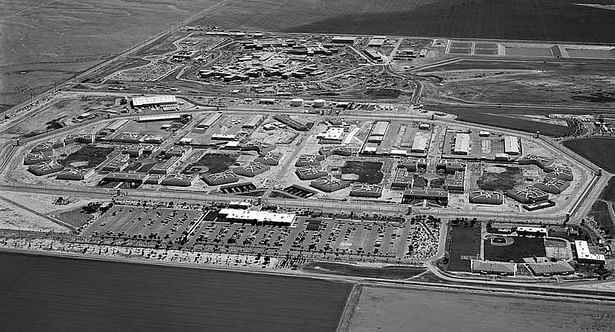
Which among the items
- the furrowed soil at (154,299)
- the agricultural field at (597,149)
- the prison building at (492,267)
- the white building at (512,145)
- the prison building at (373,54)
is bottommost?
the furrowed soil at (154,299)

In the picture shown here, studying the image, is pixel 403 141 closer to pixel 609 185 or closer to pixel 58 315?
pixel 609 185

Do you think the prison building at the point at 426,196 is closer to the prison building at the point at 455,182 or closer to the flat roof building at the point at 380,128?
the prison building at the point at 455,182

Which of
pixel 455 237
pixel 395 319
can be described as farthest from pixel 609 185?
pixel 395 319

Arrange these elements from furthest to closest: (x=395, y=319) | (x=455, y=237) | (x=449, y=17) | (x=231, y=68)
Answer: (x=449, y=17)
(x=231, y=68)
(x=455, y=237)
(x=395, y=319)

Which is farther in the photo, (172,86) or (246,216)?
(172,86)

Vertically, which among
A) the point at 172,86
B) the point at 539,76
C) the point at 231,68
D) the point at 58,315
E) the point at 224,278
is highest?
the point at 539,76

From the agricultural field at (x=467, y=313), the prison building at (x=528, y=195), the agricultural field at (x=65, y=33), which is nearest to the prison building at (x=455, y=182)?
the prison building at (x=528, y=195)
